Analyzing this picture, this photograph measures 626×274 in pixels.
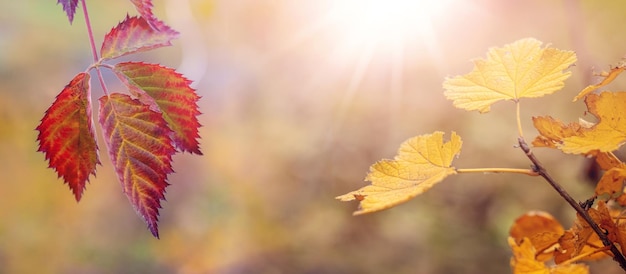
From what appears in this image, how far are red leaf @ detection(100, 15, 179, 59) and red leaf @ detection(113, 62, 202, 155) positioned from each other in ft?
0.04

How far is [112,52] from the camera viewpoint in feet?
1.22

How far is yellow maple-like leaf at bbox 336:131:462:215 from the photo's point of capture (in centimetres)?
29

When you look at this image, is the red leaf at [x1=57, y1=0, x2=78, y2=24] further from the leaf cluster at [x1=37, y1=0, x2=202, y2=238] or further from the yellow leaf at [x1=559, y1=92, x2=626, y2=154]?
the yellow leaf at [x1=559, y1=92, x2=626, y2=154]

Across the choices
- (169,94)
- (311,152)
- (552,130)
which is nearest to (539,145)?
(552,130)

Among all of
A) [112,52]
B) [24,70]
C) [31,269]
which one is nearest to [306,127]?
[31,269]

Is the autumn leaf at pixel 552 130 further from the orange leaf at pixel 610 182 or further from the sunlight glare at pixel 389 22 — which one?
the sunlight glare at pixel 389 22

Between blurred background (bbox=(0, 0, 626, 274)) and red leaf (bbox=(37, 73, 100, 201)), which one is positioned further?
blurred background (bbox=(0, 0, 626, 274))

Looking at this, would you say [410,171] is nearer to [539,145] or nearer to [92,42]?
[539,145]

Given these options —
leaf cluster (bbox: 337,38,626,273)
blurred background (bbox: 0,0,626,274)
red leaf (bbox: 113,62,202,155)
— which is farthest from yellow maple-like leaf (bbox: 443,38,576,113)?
blurred background (bbox: 0,0,626,274)

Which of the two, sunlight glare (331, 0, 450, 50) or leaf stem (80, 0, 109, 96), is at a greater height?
sunlight glare (331, 0, 450, 50)

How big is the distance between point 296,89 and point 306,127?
287 mm

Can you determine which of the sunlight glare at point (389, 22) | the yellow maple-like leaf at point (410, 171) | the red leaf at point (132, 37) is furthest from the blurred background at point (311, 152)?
the yellow maple-like leaf at point (410, 171)

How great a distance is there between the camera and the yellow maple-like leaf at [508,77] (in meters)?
0.34

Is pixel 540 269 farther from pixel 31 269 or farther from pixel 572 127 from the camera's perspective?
pixel 31 269
